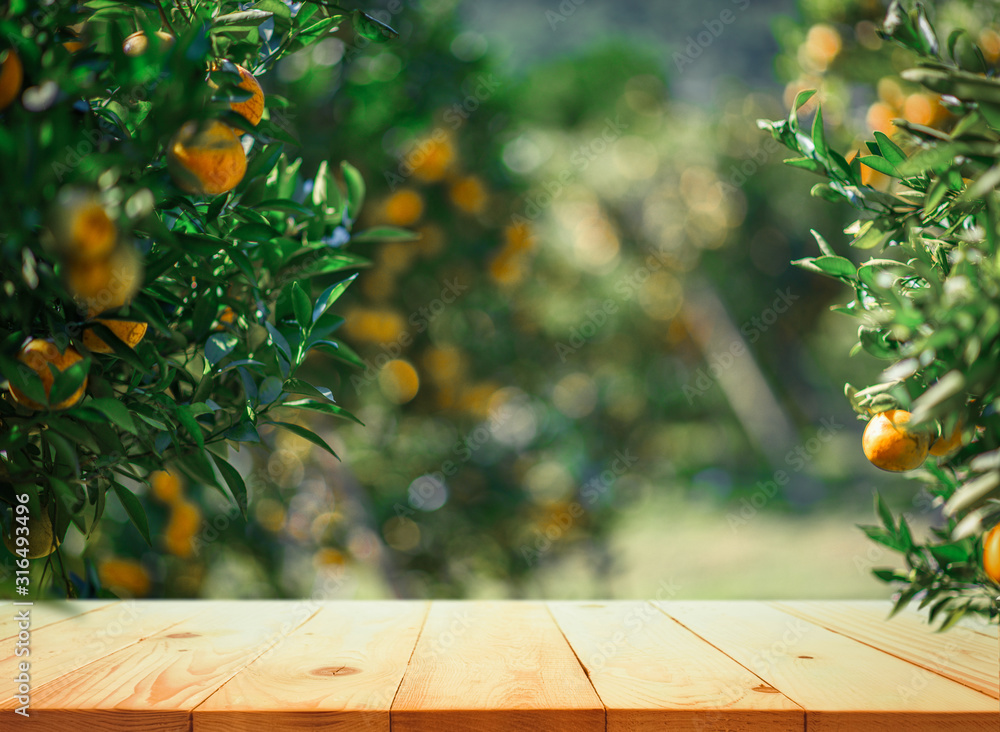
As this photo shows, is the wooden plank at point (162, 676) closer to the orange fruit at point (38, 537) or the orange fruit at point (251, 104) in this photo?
the orange fruit at point (38, 537)

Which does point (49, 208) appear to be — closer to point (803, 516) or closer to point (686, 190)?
point (686, 190)

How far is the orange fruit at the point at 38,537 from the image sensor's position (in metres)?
0.47

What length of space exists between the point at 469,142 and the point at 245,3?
45.6 inches

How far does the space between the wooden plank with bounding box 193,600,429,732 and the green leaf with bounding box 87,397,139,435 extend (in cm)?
22

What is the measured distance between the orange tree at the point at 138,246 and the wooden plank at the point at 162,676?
10cm

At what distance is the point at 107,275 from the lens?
325 millimetres

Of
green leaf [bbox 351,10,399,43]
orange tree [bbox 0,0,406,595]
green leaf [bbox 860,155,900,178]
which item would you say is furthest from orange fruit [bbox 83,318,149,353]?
green leaf [bbox 860,155,900,178]

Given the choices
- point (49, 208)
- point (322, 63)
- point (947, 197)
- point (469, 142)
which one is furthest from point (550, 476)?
point (49, 208)

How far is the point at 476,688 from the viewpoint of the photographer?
54 centimetres

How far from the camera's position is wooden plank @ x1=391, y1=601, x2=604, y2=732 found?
49 cm

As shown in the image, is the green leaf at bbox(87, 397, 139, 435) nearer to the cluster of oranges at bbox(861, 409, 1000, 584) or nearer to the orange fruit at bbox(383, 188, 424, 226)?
the cluster of oranges at bbox(861, 409, 1000, 584)
